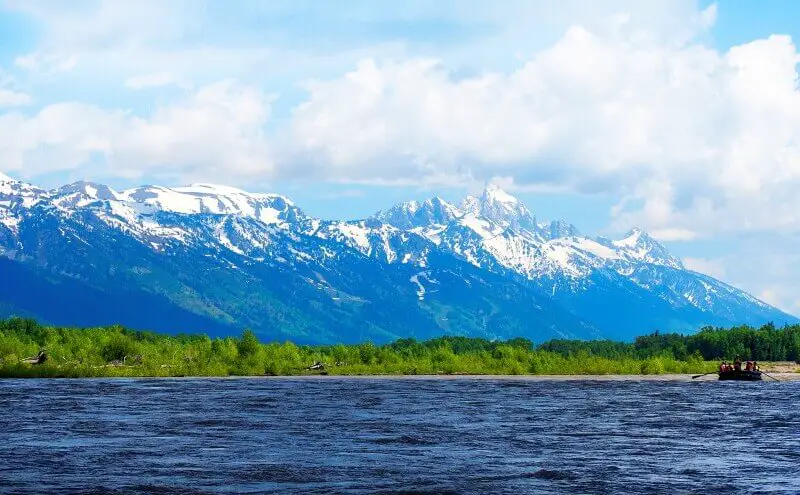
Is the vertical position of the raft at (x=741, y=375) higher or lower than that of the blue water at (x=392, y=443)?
higher

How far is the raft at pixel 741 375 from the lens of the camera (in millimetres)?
196750

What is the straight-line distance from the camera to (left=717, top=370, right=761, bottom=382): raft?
197m

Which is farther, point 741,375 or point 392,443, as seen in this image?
point 741,375

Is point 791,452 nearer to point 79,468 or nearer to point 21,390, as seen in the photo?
point 79,468

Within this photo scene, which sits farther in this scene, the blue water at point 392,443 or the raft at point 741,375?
the raft at point 741,375

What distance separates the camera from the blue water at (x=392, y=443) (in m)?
62.2

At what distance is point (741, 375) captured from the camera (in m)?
198

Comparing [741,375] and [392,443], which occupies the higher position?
[741,375]

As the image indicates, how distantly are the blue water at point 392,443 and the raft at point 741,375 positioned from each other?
58139 mm

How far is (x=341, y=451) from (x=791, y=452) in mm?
29822

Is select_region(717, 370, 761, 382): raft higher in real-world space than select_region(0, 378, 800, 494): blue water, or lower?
higher

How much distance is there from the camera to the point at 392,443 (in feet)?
267

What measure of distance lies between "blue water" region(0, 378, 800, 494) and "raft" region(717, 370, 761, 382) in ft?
191

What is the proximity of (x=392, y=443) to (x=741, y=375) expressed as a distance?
130 meters
